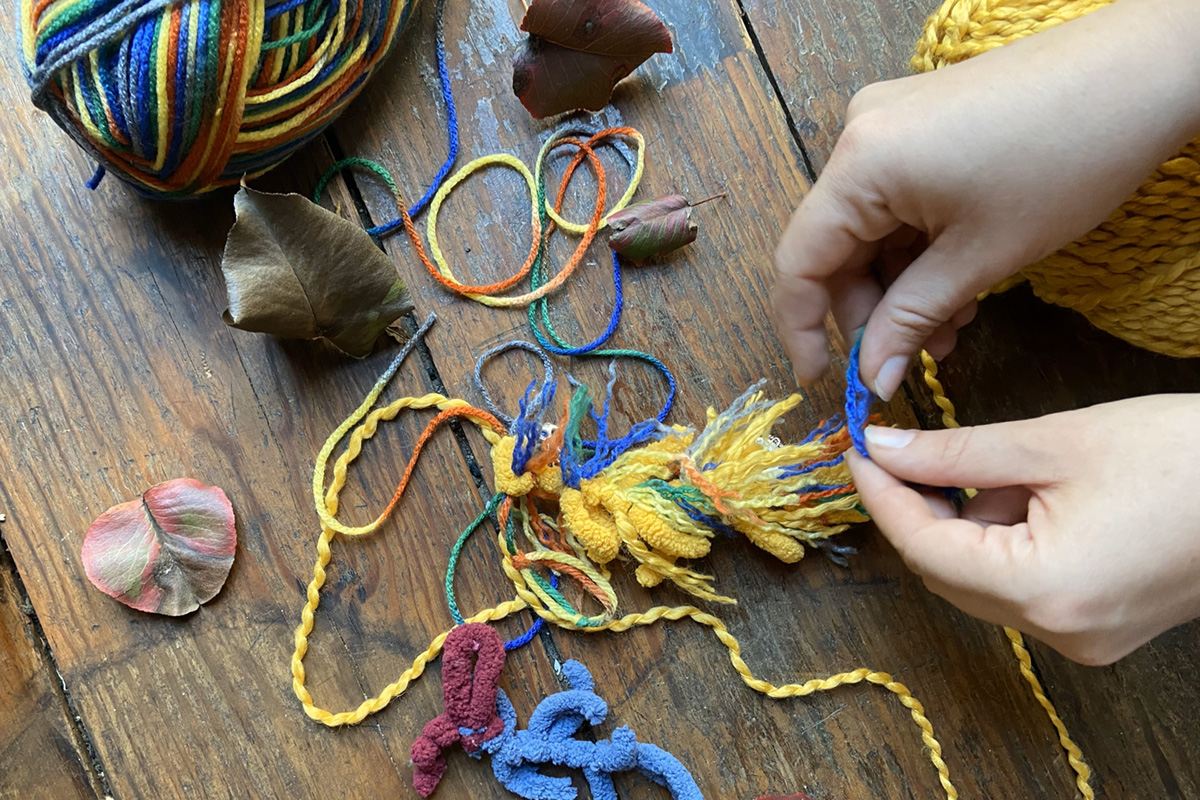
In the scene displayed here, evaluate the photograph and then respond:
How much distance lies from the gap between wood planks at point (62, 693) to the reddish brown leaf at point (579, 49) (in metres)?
0.66

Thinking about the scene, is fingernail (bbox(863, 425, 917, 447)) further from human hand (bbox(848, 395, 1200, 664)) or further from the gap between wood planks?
the gap between wood planks

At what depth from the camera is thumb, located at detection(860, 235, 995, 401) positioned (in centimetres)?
60

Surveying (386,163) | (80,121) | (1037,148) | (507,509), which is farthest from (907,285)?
(80,121)

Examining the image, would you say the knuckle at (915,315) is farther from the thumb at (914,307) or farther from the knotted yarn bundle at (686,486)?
the knotted yarn bundle at (686,486)

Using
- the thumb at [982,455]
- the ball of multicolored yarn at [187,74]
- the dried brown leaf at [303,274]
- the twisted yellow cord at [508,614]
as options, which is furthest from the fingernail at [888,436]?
the ball of multicolored yarn at [187,74]

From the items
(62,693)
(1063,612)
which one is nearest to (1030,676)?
(1063,612)

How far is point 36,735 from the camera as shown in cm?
72

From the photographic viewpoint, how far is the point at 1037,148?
55cm

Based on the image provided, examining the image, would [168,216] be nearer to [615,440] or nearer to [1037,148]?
[615,440]

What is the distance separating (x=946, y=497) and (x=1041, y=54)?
0.36 metres

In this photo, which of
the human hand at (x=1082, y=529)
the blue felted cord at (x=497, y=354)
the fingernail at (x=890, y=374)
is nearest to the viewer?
the human hand at (x=1082, y=529)

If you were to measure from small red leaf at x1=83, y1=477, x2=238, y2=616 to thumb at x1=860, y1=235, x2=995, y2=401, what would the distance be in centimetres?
60

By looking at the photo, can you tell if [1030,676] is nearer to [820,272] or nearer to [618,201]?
[820,272]

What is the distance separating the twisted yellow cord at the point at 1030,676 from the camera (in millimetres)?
734
